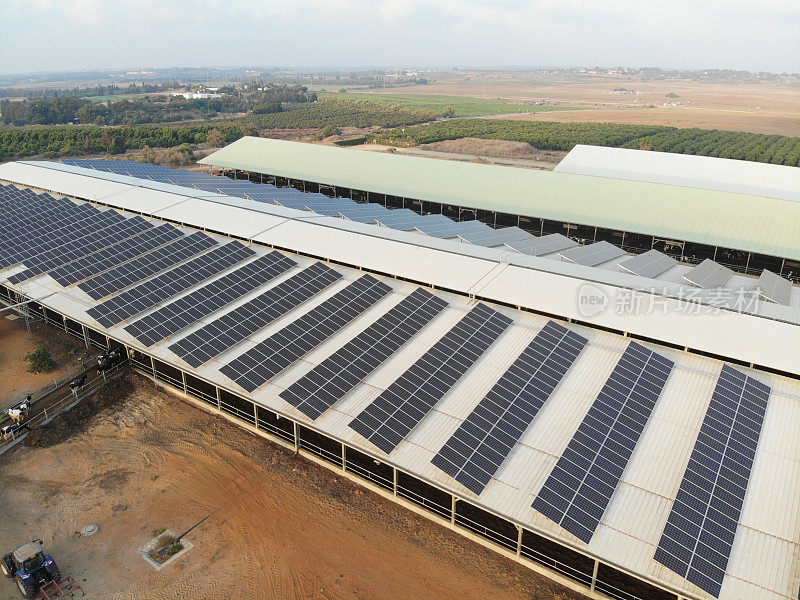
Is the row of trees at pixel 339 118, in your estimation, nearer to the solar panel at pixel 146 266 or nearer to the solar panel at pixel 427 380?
the solar panel at pixel 146 266

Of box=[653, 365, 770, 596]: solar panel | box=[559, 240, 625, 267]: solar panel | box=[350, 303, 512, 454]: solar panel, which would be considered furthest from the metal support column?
box=[559, 240, 625, 267]: solar panel

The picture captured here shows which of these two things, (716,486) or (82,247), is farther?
(82,247)

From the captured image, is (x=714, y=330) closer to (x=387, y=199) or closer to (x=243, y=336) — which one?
(x=243, y=336)

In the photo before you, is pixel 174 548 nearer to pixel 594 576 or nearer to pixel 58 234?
pixel 594 576

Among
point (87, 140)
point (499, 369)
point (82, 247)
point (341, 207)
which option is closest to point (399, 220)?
point (341, 207)

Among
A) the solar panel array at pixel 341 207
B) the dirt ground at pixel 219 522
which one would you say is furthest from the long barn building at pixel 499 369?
the solar panel array at pixel 341 207
